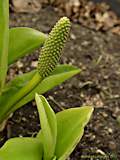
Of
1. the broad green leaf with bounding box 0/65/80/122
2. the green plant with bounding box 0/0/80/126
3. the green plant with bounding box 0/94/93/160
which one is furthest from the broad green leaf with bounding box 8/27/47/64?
the green plant with bounding box 0/94/93/160

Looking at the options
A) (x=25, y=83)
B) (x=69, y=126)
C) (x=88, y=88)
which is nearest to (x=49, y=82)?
(x=25, y=83)

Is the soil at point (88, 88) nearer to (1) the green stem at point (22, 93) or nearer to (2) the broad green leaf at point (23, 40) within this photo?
(1) the green stem at point (22, 93)

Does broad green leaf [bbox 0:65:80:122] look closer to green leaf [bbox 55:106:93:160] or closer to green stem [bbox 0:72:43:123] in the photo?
green stem [bbox 0:72:43:123]

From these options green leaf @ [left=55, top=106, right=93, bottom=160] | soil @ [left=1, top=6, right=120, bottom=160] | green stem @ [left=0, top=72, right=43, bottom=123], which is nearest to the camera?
green leaf @ [left=55, top=106, right=93, bottom=160]

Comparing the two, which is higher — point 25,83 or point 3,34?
point 3,34

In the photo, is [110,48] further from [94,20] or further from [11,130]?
[11,130]

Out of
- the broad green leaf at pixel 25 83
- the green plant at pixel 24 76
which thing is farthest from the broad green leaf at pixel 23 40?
the broad green leaf at pixel 25 83

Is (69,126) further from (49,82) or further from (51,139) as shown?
(49,82)

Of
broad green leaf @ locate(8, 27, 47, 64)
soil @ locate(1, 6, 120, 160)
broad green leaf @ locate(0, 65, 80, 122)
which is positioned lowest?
soil @ locate(1, 6, 120, 160)
